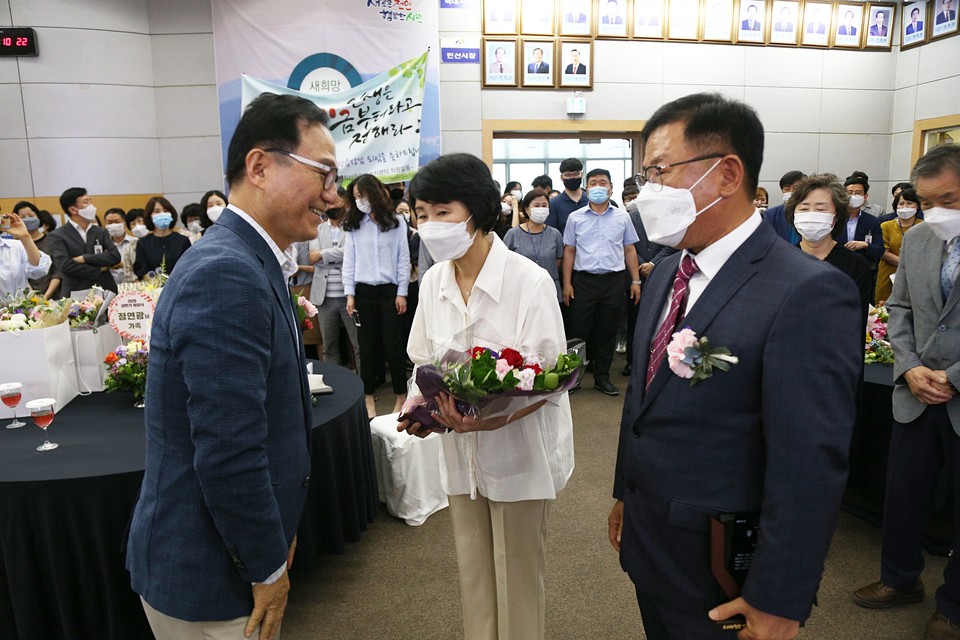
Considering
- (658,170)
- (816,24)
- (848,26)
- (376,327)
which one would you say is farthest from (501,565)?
(848,26)

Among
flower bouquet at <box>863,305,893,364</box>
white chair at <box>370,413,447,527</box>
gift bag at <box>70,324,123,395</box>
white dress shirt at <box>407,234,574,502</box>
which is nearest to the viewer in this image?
white dress shirt at <box>407,234,574,502</box>

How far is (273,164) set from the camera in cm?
125

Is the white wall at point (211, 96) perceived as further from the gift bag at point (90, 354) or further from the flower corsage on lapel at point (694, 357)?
the flower corsage on lapel at point (694, 357)

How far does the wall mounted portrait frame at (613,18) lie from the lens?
761 cm

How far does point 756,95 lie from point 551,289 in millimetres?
8009

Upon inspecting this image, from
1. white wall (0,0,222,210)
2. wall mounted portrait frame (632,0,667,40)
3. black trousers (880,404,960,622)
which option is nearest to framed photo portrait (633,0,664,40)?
wall mounted portrait frame (632,0,667,40)

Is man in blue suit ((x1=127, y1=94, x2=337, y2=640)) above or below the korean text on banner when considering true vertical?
below

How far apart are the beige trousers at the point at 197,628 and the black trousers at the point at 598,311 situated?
4.57 meters

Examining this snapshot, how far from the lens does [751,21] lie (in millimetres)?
8039

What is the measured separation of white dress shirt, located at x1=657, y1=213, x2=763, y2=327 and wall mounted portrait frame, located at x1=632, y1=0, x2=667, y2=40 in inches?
296

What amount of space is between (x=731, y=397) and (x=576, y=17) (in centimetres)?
757

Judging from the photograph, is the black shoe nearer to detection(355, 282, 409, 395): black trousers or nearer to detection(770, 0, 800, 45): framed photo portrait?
detection(355, 282, 409, 395): black trousers

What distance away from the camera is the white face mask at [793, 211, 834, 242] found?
290 cm

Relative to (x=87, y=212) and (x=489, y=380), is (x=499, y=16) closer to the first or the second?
(x=87, y=212)
